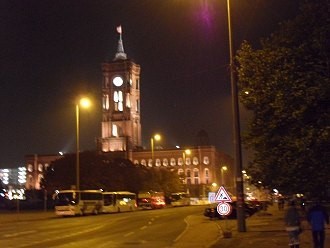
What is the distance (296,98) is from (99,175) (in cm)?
8993

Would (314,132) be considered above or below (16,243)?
above

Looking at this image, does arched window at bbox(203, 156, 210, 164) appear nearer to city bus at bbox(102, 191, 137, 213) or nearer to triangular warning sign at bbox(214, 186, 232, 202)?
city bus at bbox(102, 191, 137, 213)

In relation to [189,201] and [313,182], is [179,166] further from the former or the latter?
[313,182]

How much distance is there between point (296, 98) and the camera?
1415 cm

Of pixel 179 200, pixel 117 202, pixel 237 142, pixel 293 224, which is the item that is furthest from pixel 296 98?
pixel 179 200

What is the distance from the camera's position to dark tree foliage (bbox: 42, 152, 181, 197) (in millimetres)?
101875

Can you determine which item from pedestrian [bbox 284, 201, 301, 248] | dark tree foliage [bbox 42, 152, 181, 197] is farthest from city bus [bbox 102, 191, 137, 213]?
pedestrian [bbox 284, 201, 301, 248]

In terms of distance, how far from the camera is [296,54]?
1457 cm

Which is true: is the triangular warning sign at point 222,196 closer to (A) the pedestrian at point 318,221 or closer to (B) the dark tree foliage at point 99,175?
(A) the pedestrian at point 318,221

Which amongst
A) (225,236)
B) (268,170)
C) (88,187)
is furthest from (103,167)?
(268,170)

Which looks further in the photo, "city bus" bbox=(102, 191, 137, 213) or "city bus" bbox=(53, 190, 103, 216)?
"city bus" bbox=(102, 191, 137, 213)

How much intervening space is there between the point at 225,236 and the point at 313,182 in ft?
40.6

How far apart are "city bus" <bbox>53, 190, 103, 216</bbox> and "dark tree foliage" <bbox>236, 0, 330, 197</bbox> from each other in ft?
153

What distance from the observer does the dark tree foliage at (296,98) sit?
14.0 meters
